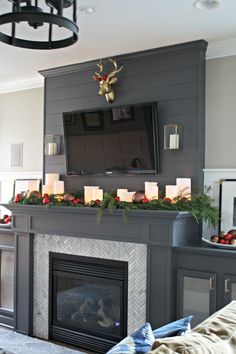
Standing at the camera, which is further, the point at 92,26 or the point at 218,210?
the point at 218,210

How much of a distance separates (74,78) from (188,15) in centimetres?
162

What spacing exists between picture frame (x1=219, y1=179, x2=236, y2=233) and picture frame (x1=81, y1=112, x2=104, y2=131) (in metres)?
1.30

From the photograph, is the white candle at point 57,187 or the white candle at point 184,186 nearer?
the white candle at point 184,186

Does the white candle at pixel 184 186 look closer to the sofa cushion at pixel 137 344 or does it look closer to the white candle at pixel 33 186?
the white candle at pixel 33 186

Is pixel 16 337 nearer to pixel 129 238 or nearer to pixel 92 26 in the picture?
pixel 129 238

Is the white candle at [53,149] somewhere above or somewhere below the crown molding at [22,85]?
below

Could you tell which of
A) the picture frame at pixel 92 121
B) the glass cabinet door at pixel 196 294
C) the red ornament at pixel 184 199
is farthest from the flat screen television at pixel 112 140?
the glass cabinet door at pixel 196 294

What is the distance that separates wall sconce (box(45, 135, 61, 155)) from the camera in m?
4.44

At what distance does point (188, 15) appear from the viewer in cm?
308

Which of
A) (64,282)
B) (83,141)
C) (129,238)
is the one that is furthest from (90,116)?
(64,282)

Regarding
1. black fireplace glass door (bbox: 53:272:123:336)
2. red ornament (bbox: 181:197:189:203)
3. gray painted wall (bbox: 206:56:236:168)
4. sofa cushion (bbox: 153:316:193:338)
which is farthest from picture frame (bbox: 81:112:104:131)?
sofa cushion (bbox: 153:316:193:338)

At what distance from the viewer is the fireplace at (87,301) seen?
373cm

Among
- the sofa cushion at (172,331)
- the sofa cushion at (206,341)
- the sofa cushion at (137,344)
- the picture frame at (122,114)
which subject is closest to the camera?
the sofa cushion at (206,341)

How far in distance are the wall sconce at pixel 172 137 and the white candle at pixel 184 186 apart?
0.29m
